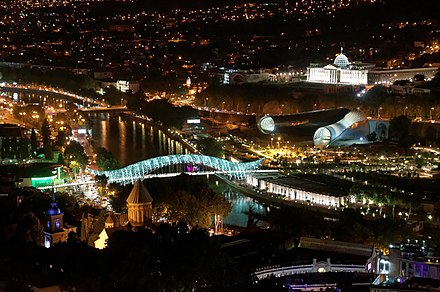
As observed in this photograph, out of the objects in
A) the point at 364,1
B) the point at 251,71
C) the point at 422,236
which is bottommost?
the point at 422,236

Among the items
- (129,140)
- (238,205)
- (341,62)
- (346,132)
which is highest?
(341,62)

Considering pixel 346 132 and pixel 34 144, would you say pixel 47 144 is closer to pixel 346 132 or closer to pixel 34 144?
pixel 34 144

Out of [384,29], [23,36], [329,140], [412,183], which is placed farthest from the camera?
[23,36]

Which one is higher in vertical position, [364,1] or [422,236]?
[364,1]

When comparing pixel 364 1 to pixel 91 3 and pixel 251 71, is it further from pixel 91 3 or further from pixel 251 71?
pixel 91 3

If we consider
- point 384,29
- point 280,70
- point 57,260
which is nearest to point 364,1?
point 384,29

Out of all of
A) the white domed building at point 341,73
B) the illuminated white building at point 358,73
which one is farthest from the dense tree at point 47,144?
the white domed building at point 341,73

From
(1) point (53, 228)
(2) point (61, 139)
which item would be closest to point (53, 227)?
(1) point (53, 228)
